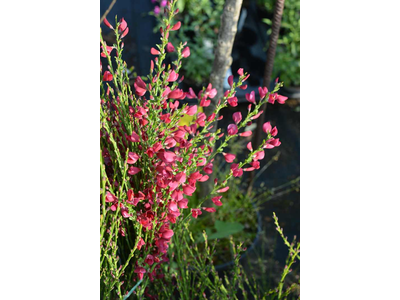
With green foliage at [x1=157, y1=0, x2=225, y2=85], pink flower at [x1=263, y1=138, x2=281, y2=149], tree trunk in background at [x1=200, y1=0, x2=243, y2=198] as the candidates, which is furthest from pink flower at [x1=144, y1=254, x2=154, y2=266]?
green foliage at [x1=157, y1=0, x2=225, y2=85]

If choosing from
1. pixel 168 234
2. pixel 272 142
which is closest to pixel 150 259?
pixel 168 234

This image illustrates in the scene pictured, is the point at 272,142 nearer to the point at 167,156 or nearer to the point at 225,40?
the point at 167,156

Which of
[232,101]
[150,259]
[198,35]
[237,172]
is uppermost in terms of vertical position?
[232,101]

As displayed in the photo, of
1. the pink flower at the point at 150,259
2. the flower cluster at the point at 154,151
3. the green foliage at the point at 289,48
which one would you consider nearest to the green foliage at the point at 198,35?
the green foliage at the point at 289,48

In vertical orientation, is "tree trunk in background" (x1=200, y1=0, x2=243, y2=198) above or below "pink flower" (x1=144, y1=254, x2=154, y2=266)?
above

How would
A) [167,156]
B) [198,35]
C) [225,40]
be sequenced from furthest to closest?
[198,35], [225,40], [167,156]

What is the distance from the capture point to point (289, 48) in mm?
3016

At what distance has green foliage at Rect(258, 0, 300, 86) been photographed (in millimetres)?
2855

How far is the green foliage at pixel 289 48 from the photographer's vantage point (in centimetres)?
286

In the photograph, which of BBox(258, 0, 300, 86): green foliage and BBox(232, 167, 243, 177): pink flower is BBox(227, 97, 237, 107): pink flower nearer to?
BBox(232, 167, 243, 177): pink flower

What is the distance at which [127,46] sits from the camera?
3.04 m
